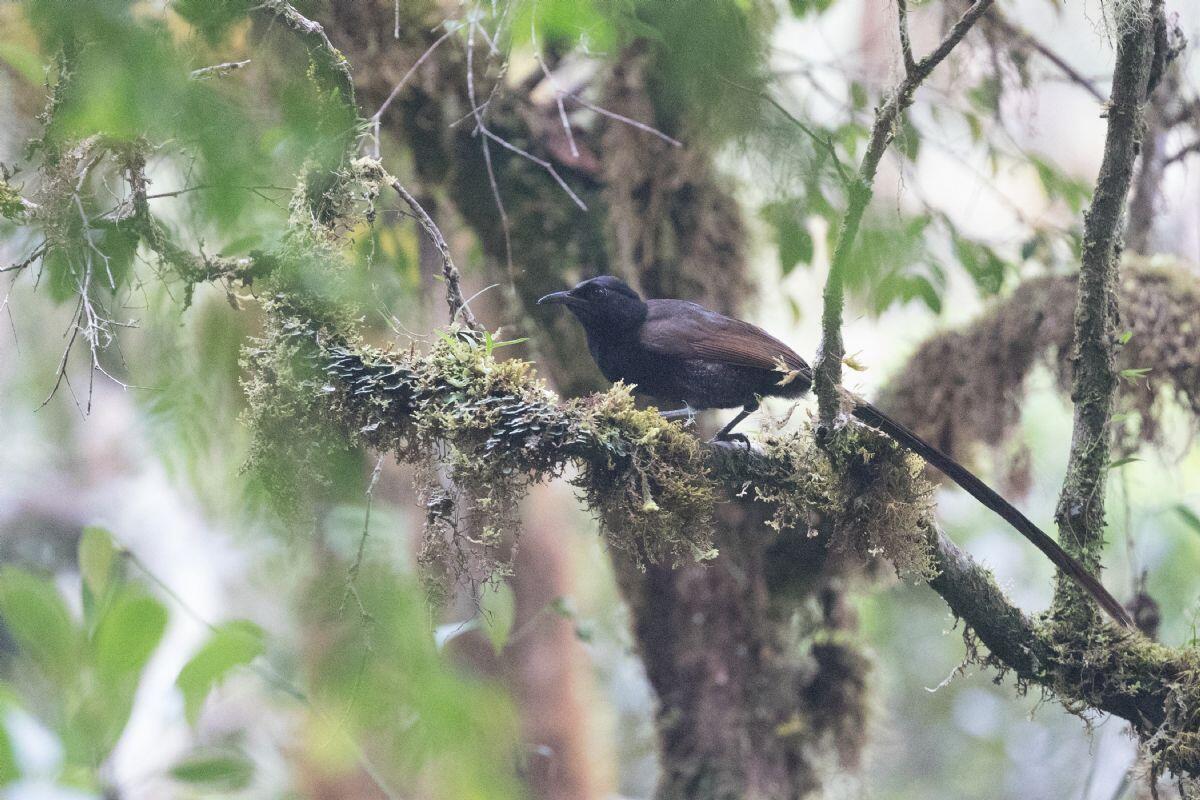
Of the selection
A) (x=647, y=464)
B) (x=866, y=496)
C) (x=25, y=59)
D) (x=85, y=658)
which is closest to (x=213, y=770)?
(x=85, y=658)

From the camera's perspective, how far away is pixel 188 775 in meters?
2.14

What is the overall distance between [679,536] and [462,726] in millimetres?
1298

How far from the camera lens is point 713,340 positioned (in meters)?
3.29

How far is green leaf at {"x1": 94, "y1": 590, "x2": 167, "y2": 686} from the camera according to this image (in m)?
1.71

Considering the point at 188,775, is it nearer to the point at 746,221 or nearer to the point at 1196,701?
the point at 1196,701

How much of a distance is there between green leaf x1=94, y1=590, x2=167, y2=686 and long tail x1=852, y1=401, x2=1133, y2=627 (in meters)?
1.77

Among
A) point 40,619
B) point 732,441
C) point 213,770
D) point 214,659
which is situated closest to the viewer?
point 40,619

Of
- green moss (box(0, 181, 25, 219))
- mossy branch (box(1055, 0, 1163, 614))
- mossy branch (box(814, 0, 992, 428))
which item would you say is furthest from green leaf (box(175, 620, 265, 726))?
mossy branch (box(1055, 0, 1163, 614))

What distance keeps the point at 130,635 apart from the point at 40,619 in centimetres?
15

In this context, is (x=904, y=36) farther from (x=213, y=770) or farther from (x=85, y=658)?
(x=213, y=770)

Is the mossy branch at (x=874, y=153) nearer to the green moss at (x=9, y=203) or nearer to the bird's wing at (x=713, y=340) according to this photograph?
the bird's wing at (x=713, y=340)

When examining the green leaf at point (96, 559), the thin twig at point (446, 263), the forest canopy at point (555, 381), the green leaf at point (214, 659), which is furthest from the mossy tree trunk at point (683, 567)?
the green leaf at point (214, 659)

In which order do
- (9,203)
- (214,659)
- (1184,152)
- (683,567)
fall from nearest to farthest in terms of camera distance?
(214,659) < (9,203) < (1184,152) < (683,567)

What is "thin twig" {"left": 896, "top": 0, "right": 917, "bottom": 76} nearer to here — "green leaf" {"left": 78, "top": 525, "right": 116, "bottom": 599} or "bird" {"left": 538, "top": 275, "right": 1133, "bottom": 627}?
"bird" {"left": 538, "top": 275, "right": 1133, "bottom": 627}
